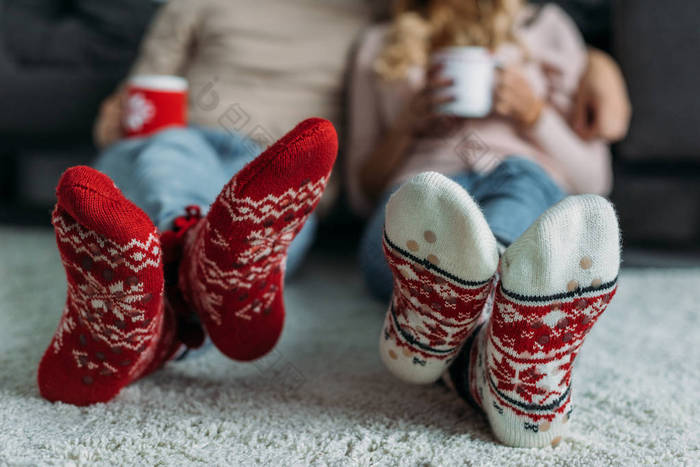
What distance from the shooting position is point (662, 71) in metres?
1.15

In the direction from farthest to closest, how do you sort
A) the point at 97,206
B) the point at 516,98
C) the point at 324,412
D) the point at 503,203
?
the point at 516,98, the point at 503,203, the point at 324,412, the point at 97,206

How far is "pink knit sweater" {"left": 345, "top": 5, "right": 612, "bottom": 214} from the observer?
3.09 feet

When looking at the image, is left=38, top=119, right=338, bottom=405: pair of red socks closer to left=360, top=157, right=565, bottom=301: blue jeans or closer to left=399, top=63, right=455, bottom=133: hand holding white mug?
left=360, top=157, right=565, bottom=301: blue jeans

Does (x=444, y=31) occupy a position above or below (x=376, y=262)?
above

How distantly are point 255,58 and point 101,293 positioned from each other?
0.76 m

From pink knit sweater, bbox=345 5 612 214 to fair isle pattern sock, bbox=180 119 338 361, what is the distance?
43 centimetres

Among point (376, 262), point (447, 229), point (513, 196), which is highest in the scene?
point (447, 229)

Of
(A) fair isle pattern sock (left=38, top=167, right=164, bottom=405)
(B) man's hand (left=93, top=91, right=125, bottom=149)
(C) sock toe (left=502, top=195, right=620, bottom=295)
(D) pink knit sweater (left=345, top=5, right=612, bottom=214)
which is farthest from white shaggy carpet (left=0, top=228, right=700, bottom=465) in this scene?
(B) man's hand (left=93, top=91, right=125, bottom=149)

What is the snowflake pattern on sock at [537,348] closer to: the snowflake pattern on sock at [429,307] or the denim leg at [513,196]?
the snowflake pattern on sock at [429,307]

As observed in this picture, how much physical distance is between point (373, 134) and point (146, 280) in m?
0.65

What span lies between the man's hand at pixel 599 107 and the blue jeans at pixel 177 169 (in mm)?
503

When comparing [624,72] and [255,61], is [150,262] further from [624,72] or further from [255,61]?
[624,72]

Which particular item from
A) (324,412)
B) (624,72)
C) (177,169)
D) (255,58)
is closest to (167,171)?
(177,169)

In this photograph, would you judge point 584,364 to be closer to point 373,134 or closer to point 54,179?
point 373,134
